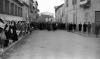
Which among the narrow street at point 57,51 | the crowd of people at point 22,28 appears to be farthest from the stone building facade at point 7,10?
the narrow street at point 57,51

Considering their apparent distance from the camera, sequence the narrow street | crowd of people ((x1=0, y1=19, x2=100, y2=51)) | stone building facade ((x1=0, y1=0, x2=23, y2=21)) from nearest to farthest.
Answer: the narrow street, crowd of people ((x1=0, y1=19, x2=100, y2=51)), stone building facade ((x1=0, y1=0, x2=23, y2=21))

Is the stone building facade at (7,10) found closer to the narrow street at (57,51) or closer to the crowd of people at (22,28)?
the crowd of people at (22,28)

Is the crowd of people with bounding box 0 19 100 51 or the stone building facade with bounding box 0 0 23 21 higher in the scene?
the stone building facade with bounding box 0 0 23 21

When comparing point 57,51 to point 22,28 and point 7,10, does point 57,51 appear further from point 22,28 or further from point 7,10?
point 7,10

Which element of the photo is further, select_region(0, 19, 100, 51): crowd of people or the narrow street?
select_region(0, 19, 100, 51): crowd of people

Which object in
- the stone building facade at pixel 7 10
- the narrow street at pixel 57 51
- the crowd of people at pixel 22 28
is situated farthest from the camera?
the stone building facade at pixel 7 10

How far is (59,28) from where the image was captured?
44.8 m

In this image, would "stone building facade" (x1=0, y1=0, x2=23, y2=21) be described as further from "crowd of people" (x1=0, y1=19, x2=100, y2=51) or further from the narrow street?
the narrow street

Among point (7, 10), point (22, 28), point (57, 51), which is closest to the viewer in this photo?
point (57, 51)

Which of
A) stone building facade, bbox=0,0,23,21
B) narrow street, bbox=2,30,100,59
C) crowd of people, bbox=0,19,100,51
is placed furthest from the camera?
stone building facade, bbox=0,0,23,21

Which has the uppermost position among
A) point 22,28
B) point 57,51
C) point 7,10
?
point 7,10

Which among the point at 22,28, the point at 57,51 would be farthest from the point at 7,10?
the point at 57,51

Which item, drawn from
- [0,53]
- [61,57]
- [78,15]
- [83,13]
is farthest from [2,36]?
[78,15]

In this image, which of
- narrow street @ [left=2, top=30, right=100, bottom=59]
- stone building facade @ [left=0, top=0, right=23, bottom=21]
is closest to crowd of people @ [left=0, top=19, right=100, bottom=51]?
stone building facade @ [left=0, top=0, right=23, bottom=21]
